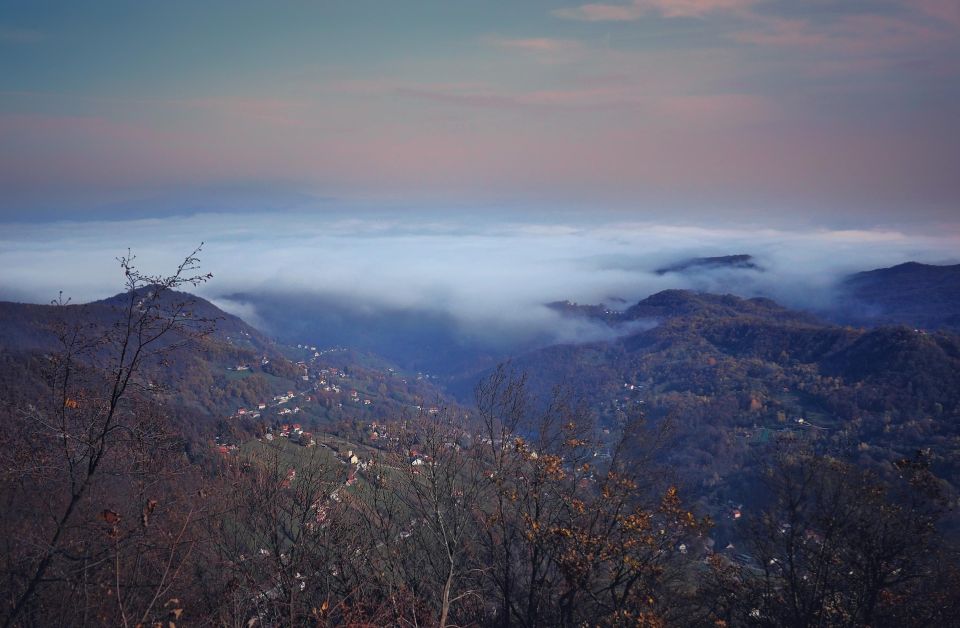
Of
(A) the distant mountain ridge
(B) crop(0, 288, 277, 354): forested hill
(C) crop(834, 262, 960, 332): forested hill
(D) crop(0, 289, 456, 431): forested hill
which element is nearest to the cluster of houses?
(D) crop(0, 289, 456, 431): forested hill

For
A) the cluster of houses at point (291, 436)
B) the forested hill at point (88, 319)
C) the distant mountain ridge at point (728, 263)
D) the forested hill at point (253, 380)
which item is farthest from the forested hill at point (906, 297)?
the forested hill at point (88, 319)

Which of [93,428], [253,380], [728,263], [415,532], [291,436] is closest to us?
[93,428]

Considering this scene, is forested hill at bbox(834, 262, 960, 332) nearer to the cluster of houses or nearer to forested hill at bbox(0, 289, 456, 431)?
forested hill at bbox(0, 289, 456, 431)

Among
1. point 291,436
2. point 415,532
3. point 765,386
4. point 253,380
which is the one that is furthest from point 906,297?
point 415,532

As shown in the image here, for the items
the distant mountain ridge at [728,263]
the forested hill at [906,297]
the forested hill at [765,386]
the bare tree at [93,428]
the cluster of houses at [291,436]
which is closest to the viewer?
the bare tree at [93,428]

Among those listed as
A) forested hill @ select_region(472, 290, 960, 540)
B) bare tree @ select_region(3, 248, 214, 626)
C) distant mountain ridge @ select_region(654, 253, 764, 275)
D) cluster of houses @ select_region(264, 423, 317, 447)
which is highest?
distant mountain ridge @ select_region(654, 253, 764, 275)

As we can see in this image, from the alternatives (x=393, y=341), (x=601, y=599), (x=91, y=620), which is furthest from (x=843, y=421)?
(x=393, y=341)

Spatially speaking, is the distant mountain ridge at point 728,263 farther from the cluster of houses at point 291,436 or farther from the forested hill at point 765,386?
the cluster of houses at point 291,436

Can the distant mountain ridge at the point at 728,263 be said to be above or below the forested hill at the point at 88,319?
above

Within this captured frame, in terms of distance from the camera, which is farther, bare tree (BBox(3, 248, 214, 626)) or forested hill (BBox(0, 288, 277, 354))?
forested hill (BBox(0, 288, 277, 354))

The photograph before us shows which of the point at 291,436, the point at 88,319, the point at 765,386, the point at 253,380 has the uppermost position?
the point at 88,319

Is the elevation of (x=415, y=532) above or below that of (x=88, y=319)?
below

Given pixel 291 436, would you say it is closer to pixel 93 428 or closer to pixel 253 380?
pixel 93 428
